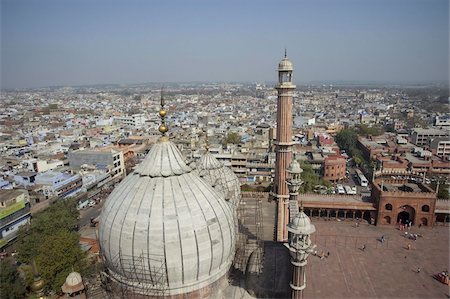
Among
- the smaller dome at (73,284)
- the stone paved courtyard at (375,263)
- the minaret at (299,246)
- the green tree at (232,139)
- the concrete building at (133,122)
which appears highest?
the concrete building at (133,122)

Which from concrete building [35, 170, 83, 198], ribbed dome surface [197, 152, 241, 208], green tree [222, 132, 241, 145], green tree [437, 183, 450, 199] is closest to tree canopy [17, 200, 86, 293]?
ribbed dome surface [197, 152, 241, 208]

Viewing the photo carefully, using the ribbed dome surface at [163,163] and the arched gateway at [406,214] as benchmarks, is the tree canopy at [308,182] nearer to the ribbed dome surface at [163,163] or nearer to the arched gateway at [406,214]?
the arched gateway at [406,214]

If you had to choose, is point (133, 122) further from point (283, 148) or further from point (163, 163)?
point (163, 163)

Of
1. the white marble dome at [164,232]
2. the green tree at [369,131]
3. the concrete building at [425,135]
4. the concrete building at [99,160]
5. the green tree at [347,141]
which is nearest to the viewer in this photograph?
the white marble dome at [164,232]

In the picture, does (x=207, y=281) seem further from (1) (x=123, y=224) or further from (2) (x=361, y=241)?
(2) (x=361, y=241)

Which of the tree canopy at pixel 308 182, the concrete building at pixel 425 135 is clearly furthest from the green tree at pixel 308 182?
the concrete building at pixel 425 135

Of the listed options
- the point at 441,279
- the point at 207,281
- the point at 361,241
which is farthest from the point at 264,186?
the point at 207,281
